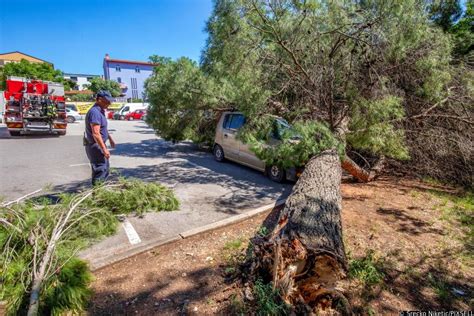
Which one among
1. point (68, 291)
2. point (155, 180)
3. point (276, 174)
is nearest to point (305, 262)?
point (68, 291)

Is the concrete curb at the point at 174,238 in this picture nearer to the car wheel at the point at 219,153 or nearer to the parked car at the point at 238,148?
the parked car at the point at 238,148

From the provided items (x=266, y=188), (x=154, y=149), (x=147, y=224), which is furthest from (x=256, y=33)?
(x=154, y=149)

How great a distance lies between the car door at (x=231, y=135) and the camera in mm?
7121

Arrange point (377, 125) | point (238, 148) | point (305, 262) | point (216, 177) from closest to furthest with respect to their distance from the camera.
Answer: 1. point (305, 262)
2. point (377, 125)
3. point (216, 177)
4. point (238, 148)

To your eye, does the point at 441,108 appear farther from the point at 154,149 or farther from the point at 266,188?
the point at 154,149

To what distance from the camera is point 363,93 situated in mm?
5094

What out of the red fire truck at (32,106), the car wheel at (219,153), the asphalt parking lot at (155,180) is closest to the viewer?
the asphalt parking lot at (155,180)

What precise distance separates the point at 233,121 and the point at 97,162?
155 inches

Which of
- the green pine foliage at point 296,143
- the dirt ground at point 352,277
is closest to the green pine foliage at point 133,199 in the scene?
the dirt ground at point 352,277

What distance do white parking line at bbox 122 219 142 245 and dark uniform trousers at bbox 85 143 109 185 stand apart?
0.91 metres

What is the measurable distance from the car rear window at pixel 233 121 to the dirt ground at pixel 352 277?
335cm

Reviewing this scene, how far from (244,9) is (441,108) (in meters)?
5.16

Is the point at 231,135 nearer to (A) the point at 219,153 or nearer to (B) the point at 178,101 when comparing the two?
(A) the point at 219,153

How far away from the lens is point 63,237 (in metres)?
2.91
